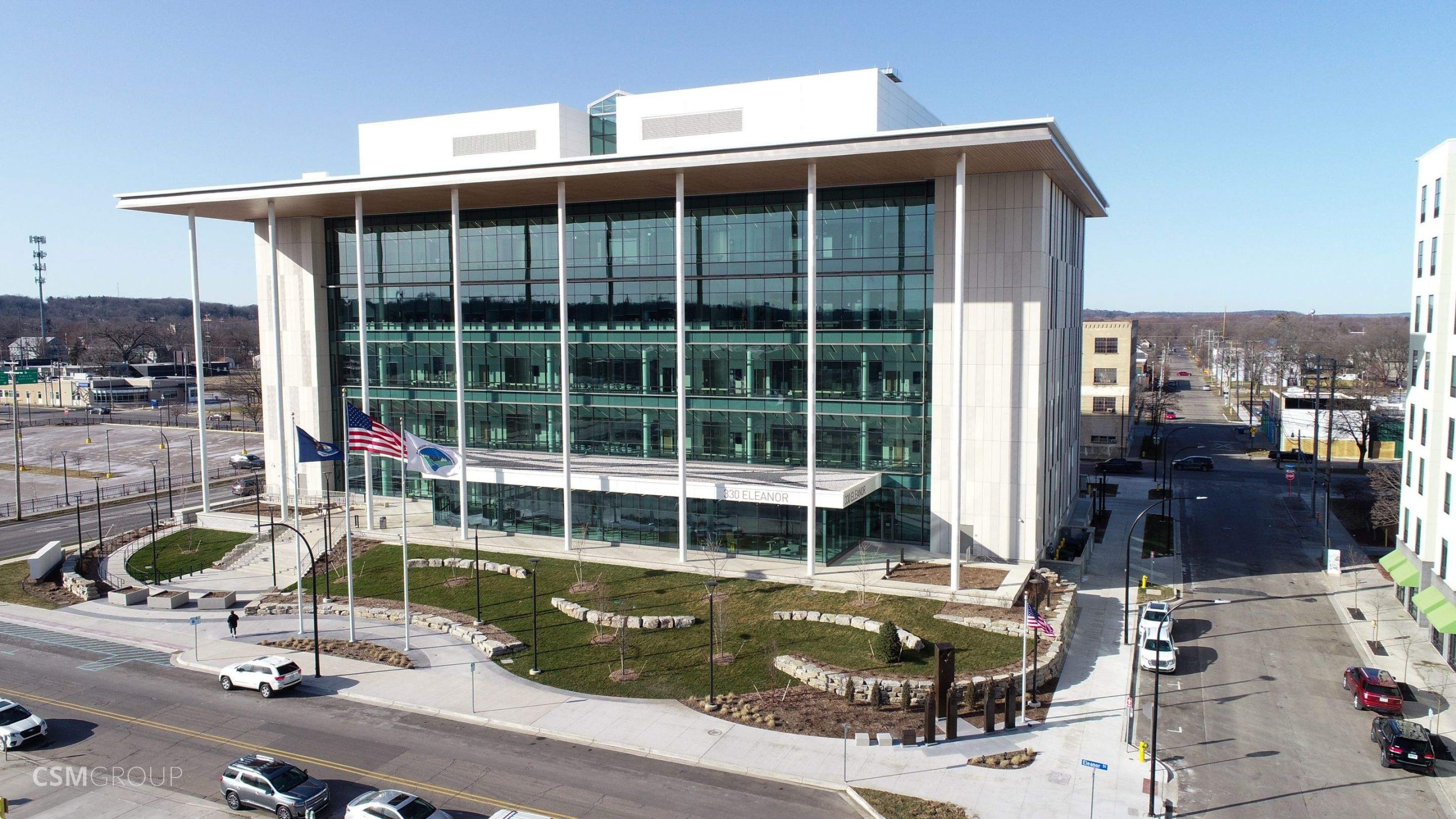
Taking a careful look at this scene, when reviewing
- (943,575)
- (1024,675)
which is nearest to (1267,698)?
(1024,675)

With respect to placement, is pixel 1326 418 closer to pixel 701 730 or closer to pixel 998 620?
pixel 998 620

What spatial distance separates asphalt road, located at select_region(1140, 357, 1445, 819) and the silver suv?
24.9 m

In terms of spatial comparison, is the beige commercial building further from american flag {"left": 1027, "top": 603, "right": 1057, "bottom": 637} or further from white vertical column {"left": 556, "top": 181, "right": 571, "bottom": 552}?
american flag {"left": 1027, "top": 603, "right": 1057, "bottom": 637}

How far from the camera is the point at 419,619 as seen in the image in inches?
1694

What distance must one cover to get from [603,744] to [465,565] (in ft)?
72.2

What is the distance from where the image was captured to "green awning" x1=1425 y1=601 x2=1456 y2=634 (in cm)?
3509

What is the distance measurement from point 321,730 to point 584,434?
27.2m

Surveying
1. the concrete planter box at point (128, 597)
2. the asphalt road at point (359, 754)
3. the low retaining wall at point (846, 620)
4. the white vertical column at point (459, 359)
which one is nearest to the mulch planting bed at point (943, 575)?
the low retaining wall at point (846, 620)

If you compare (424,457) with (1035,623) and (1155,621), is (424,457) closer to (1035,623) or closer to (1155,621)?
(1035,623)

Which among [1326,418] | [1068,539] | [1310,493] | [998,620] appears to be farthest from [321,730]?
[1326,418]

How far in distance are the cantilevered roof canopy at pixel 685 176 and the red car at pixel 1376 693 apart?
24.4 metres

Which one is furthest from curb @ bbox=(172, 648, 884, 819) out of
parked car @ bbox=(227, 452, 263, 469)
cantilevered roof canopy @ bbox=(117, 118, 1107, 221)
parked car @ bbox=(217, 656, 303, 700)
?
parked car @ bbox=(227, 452, 263, 469)

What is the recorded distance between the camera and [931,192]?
4712 cm

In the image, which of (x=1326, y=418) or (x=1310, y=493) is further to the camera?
(x=1326, y=418)
